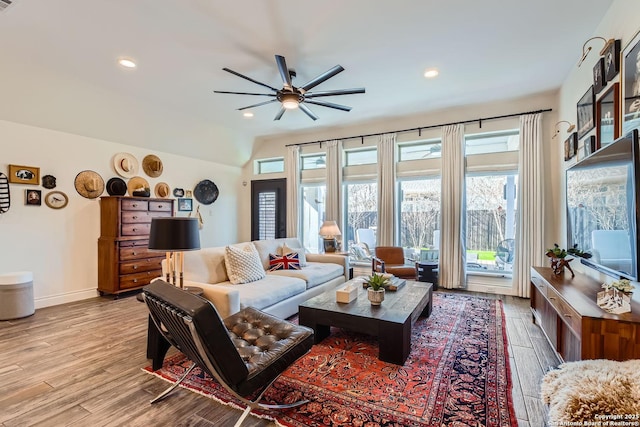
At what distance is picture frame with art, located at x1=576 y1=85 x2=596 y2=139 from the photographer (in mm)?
3018

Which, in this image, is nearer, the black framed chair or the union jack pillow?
the black framed chair

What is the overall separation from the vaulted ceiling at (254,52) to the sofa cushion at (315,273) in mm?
2611

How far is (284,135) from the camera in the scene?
6867 mm

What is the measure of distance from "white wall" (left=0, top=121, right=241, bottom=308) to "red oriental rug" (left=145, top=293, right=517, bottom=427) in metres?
3.05

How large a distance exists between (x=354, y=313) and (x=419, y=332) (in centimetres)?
98

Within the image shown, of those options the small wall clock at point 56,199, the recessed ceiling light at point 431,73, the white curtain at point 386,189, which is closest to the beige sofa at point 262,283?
the white curtain at point 386,189

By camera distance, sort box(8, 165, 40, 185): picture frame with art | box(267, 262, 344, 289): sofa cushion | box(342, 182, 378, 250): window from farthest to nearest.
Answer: box(342, 182, 378, 250): window, box(267, 262, 344, 289): sofa cushion, box(8, 165, 40, 185): picture frame with art

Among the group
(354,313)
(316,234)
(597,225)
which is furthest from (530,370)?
(316,234)

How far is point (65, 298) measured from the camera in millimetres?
4367

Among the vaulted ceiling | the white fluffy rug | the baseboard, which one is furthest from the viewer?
the baseboard

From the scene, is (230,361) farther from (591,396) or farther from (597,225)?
(597,225)

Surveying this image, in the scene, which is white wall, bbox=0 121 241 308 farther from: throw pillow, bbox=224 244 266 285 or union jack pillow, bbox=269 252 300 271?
union jack pillow, bbox=269 252 300 271

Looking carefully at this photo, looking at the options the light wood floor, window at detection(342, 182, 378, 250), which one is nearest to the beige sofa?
the light wood floor

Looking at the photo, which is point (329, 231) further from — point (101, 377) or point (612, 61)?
point (612, 61)
